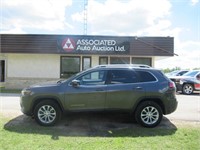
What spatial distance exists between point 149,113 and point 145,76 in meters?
1.16

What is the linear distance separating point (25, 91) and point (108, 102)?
257cm

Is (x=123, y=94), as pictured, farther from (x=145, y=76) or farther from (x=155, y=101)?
(x=155, y=101)

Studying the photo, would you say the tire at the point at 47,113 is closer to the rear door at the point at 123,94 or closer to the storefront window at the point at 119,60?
the rear door at the point at 123,94

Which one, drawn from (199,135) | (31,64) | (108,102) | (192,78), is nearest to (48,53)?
(31,64)

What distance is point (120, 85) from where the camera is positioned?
782cm

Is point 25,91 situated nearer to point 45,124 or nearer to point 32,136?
point 45,124

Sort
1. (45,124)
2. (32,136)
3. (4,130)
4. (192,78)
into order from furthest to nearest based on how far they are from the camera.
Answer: (192,78), (45,124), (4,130), (32,136)

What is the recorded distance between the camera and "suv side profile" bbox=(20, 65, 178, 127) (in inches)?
303

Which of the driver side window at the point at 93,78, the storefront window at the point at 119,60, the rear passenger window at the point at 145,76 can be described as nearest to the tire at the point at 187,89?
the storefront window at the point at 119,60

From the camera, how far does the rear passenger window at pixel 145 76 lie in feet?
26.1

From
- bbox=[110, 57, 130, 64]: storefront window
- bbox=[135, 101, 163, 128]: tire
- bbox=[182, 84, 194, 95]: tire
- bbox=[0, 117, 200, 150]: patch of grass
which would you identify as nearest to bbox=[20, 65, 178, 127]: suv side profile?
bbox=[135, 101, 163, 128]: tire

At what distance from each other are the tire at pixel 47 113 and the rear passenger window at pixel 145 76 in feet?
9.00

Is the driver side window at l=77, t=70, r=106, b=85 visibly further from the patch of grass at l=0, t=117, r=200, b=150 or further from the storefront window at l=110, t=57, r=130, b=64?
the storefront window at l=110, t=57, r=130, b=64

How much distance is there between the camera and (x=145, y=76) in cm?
800
